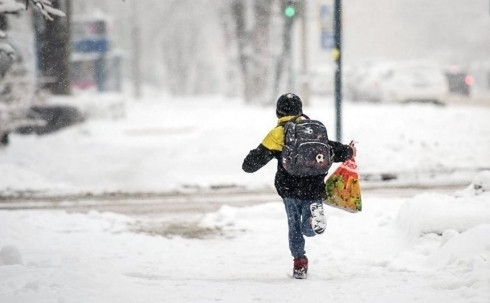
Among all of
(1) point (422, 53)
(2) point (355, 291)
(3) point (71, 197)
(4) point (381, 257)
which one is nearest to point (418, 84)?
(3) point (71, 197)

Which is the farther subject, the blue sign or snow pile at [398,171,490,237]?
the blue sign

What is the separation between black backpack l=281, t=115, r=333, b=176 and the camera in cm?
621

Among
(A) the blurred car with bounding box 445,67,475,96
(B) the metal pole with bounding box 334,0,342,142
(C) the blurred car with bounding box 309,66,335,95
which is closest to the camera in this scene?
(B) the metal pole with bounding box 334,0,342,142

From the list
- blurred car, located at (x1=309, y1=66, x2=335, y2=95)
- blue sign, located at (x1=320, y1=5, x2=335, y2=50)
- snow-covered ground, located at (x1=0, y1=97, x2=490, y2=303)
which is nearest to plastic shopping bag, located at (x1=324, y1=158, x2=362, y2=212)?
snow-covered ground, located at (x1=0, y1=97, x2=490, y2=303)

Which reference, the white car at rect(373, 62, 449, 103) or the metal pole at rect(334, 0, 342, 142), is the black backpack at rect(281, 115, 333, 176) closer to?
the metal pole at rect(334, 0, 342, 142)

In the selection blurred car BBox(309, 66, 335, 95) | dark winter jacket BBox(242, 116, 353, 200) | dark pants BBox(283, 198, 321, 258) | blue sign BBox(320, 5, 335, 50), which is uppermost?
blue sign BBox(320, 5, 335, 50)

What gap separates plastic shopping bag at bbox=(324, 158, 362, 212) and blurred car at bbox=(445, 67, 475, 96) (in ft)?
92.4

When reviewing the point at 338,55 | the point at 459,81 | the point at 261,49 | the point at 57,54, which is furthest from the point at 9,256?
the point at 459,81

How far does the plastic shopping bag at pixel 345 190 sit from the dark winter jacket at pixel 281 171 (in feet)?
1.57

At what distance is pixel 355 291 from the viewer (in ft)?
19.3

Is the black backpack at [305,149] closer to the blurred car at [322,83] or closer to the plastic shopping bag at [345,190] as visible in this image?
the plastic shopping bag at [345,190]

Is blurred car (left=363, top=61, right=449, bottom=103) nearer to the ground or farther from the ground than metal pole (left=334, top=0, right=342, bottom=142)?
nearer to the ground

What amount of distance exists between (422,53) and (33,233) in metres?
66.0

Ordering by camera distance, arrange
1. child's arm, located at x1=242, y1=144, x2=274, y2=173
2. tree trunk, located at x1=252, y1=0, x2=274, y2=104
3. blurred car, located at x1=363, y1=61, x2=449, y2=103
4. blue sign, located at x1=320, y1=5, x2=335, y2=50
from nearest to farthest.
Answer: child's arm, located at x1=242, y1=144, x2=274, y2=173 < blue sign, located at x1=320, y1=5, x2=335, y2=50 < blurred car, located at x1=363, y1=61, x2=449, y2=103 < tree trunk, located at x1=252, y1=0, x2=274, y2=104
